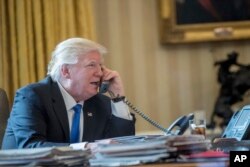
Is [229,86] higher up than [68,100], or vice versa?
[68,100]

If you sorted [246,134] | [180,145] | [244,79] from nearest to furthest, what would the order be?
1. [180,145]
2. [246,134]
3. [244,79]

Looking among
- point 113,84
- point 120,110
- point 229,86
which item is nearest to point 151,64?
point 229,86

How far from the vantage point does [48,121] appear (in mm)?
2318

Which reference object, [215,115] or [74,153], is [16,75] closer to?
[215,115]

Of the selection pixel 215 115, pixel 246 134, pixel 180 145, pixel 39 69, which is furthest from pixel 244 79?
pixel 180 145

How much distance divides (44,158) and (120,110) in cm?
133

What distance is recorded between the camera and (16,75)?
11.7ft

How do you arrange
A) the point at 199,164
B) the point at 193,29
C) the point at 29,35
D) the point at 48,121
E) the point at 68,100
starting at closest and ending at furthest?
1. the point at 199,164
2. the point at 48,121
3. the point at 68,100
4. the point at 29,35
5. the point at 193,29

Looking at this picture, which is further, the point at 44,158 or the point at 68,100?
the point at 68,100

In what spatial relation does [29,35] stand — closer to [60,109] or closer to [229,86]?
[60,109]

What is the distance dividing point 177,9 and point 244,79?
85 cm

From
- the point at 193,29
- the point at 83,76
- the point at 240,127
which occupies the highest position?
the point at 193,29

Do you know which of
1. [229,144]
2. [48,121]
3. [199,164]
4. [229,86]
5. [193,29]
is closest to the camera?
[199,164]

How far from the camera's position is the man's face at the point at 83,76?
2.58m
